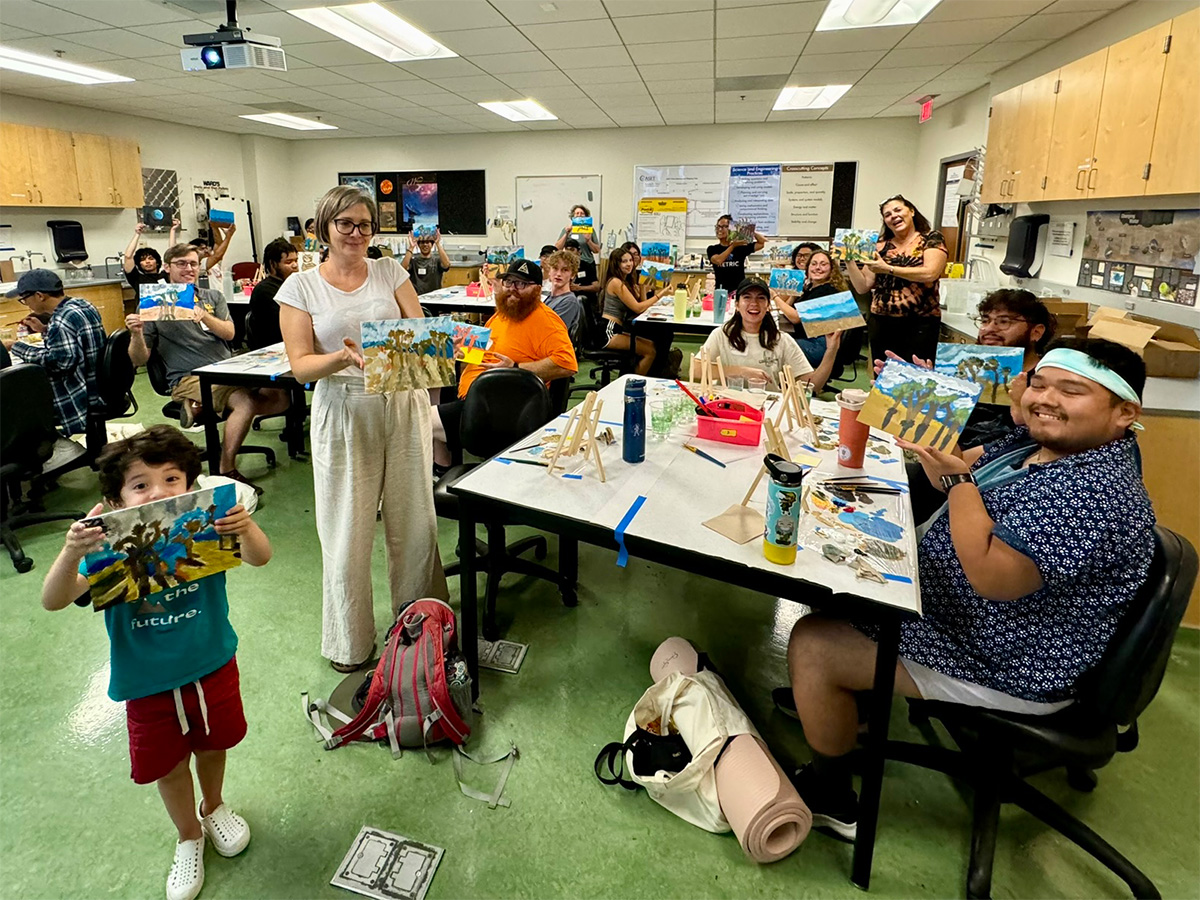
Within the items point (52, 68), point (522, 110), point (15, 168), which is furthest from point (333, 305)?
point (15, 168)

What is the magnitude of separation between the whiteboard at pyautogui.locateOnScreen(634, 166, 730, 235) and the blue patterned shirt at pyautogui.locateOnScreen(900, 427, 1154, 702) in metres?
8.36

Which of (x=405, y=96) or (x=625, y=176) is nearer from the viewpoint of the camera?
(x=405, y=96)

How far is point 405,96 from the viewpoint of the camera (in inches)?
273

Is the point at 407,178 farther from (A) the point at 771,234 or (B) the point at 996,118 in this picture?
(B) the point at 996,118

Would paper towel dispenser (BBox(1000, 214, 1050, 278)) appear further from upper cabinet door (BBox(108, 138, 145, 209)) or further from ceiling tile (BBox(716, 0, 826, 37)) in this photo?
upper cabinet door (BBox(108, 138, 145, 209))

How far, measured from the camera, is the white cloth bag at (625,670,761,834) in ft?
5.46

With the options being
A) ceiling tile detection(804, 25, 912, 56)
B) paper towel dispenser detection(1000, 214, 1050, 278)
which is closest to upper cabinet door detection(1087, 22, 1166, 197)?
paper towel dispenser detection(1000, 214, 1050, 278)

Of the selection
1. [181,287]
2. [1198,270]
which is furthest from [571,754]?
[1198,270]

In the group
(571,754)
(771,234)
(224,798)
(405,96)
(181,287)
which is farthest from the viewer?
(771,234)

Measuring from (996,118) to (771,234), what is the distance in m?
4.00

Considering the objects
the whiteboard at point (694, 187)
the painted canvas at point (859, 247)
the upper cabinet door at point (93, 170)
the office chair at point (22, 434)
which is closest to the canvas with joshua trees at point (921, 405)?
the painted canvas at point (859, 247)

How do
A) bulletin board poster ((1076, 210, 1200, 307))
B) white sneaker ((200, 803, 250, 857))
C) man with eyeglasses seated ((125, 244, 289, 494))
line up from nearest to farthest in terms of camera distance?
white sneaker ((200, 803, 250, 857))
bulletin board poster ((1076, 210, 1200, 307))
man with eyeglasses seated ((125, 244, 289, 494))

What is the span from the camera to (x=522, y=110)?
7.84m

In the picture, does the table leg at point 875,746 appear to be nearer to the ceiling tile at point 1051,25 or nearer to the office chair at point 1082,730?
the office chair at point 1082,730
